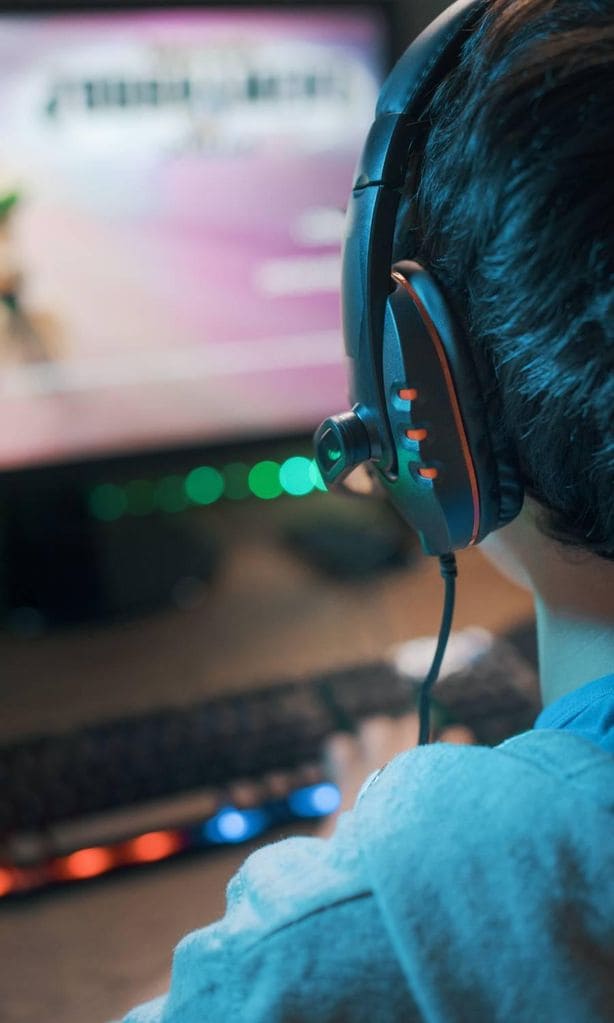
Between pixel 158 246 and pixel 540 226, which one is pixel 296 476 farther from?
pixel 540 226

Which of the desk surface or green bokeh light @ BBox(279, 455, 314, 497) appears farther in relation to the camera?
green bokeh light @ BBox(279, 455, 314, 497)

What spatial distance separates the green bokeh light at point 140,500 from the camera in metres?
0.93

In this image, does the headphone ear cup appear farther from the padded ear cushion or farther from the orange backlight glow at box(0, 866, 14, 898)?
the orange backlight glow at box(0, 866, 14, 898)

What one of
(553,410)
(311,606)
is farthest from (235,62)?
(553,410)

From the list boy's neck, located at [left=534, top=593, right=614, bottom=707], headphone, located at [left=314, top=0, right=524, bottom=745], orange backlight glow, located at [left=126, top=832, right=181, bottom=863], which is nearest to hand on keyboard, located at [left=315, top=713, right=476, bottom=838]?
orange backlight glow, located at [left=126, top=832, right=181, bottom=863]

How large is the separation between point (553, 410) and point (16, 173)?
567mm

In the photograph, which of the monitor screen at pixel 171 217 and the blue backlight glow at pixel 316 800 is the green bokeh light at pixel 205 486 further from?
the blue backlight glow at pixel 316 800

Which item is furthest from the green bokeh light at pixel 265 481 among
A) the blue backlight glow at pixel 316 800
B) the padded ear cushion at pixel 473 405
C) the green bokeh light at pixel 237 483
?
the padded ear cushion at pixel 473 405

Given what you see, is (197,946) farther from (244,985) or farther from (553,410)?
(553,410)

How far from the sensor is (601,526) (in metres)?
0.35

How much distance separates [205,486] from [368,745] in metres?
0.33

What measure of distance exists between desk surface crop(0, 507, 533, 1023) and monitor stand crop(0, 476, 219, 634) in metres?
0.02

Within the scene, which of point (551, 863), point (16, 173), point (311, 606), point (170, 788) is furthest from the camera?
point (311, 606)

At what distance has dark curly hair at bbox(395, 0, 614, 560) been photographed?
0.94 ft
